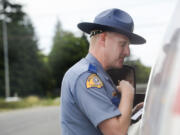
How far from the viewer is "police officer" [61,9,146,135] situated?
1.52 metres

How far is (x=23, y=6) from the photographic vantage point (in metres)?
39.2

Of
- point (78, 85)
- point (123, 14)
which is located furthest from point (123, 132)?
point (123, 14)

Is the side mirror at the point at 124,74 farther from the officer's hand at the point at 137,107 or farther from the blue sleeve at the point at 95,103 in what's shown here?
the blue sleeve at the point at 95,103

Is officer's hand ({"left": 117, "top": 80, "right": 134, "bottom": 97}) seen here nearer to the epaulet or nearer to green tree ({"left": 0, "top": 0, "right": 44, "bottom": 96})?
the epaulet

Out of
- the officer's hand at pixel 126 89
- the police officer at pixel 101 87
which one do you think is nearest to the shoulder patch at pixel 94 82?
the police officer at pixel 101 87

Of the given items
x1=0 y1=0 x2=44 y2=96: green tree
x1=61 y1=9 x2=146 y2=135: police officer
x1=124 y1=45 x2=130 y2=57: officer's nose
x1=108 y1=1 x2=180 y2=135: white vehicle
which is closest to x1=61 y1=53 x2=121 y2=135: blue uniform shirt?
x1=61 y1=9 x2=146 y2=135: police officer

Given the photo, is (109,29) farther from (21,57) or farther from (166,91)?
(21,57)

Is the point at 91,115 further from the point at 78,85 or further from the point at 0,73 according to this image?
the point at 0,73

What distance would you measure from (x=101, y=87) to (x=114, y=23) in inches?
12.4

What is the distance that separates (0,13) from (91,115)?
39.5m

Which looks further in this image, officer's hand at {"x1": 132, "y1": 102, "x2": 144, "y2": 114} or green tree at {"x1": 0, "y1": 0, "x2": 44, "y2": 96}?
green tree at {"x1": 0, "y1": 0, "x2": 44, "y2": 96}

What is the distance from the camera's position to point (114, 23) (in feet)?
5.41

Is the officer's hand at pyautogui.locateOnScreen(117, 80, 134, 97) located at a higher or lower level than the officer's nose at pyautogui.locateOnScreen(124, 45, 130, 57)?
lower

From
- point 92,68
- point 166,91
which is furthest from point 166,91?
point 92,68
